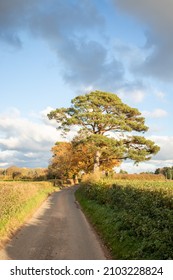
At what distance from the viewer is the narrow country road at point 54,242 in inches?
530

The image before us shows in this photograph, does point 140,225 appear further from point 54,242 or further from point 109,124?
point 109,124

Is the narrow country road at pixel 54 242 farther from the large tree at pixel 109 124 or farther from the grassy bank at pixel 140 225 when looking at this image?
the large tree at pixel 109 124

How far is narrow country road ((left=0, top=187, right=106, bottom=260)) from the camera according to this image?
13461 millimetres

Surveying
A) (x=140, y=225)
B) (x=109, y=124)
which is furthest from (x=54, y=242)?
(x=109, y=124)

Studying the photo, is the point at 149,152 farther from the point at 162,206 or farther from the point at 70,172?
the point at 162,206

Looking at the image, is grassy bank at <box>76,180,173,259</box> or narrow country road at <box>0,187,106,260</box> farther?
narrow country road at <box>0,187,106,260</box>

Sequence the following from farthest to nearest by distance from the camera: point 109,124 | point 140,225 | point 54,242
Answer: point 109,124
point 54,242
point 140,225

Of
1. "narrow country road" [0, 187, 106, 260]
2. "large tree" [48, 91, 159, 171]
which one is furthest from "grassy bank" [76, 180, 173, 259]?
"large tree" [48, 91, 159, 171]

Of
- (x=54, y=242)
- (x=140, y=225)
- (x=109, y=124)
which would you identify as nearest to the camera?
(x=140, y=225)

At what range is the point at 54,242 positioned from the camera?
15969 mm

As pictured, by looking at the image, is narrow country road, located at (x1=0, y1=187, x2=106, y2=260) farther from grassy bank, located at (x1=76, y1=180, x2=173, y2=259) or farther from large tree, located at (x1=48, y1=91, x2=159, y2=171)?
large tree, located at (x1=48, y1=91, x2=159, y2=171)

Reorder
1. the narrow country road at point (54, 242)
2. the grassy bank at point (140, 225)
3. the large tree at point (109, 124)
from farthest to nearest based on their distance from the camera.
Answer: the large tree at point (109, 124) < the narrow country road at point (54, 242) < the grassy bank at point (140, 225)

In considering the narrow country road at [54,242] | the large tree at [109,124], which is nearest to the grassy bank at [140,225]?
the narrow country road at [54,242]
